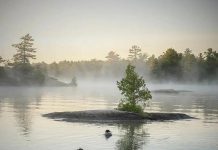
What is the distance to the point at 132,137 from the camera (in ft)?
163

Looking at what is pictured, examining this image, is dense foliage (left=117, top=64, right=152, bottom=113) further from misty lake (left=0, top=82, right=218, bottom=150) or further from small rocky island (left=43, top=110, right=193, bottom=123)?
misty lake (left=0, top=82, right=218, bottom=150)

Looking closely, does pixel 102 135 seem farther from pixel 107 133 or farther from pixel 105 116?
pixel 105 116

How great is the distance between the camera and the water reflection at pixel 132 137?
145ft

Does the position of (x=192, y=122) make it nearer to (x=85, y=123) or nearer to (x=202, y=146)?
(x=85, y=123)

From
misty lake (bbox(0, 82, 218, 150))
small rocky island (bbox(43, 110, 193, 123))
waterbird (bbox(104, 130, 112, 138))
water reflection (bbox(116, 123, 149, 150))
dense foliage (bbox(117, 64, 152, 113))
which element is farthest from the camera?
dense foliage (bbox(117, 64, 152, 113))

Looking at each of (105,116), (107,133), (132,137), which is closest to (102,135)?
(107,133)

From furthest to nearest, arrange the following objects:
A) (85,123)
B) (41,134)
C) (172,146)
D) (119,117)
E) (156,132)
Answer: (119,117)
(85,123)
(156,132)
(41,134)
(172,146)

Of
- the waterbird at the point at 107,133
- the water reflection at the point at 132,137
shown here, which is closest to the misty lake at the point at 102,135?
the water reflection at the point at 132,137

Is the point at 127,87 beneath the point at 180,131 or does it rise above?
above

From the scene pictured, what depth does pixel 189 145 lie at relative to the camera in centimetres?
4534

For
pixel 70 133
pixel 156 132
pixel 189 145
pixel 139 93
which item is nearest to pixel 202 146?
pixel 189 145

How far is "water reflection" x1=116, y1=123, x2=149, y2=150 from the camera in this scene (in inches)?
1741

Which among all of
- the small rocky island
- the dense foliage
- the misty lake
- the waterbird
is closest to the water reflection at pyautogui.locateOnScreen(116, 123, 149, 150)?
the misty lake

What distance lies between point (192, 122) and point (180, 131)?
10.2m
